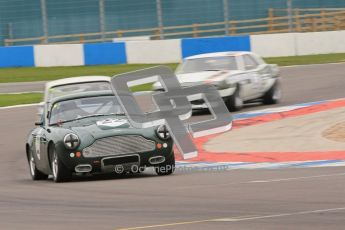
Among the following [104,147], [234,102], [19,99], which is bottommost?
[19,99]

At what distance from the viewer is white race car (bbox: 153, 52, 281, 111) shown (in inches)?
787

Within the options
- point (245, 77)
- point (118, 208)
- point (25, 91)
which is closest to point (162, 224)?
point (118, 208)

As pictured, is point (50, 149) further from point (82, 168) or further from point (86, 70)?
point (86, 70)

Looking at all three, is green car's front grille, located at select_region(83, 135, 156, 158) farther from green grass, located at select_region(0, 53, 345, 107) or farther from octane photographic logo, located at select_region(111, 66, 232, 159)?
green grass, located at select_region(0, 53, 345, 107)

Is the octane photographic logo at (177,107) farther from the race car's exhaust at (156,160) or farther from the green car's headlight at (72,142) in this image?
the green car's headlight at (72,142)

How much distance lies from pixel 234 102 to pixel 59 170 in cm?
882

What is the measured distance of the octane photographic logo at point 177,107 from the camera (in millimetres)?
13352

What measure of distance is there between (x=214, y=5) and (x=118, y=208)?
25.9 m

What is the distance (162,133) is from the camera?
474 inches

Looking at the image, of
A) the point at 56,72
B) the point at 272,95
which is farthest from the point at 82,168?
the point at 56,72

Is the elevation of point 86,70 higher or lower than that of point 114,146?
lower

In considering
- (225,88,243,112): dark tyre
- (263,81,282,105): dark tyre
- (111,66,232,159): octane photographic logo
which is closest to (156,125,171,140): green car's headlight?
(111,66,232,159): octane photographic logo

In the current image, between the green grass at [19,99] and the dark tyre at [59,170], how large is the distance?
12.4 metres

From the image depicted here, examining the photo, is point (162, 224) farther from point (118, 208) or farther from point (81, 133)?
point (81, 133)
